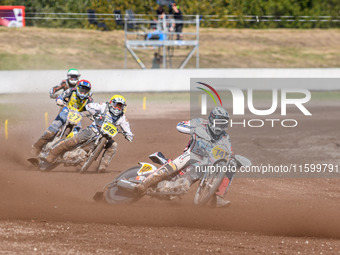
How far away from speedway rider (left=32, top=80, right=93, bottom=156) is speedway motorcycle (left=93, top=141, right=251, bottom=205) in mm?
5426

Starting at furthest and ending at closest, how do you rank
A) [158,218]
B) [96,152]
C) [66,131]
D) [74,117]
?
[66,131] < [74,117] < [96,152] < [158,218]

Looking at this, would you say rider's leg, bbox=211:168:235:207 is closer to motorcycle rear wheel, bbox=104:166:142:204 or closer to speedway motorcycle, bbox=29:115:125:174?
motorcycle rear wheel, bbox=104:166:142:204

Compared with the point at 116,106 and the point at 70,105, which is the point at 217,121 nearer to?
the point at 116,106

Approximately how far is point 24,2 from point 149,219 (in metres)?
36.9

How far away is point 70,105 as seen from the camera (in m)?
17.0

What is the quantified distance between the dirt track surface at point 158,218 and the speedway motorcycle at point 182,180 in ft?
0.93

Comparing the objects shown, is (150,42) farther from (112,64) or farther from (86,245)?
(86,245)

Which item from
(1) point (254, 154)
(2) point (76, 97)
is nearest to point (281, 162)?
(1) point (254, 154)

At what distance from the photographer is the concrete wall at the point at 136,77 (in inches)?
1299

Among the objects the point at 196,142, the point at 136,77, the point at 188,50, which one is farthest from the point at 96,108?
the point at 188,50

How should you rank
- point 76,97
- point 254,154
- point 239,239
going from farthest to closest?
1. point 254,154
2. point 76,97
3. point 239,239

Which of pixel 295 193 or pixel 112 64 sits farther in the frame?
pixel 112 64

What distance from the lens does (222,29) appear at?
4959 centimetres

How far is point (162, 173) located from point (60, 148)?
4.84 metres
